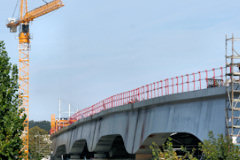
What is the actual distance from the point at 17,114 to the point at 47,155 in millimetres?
126754

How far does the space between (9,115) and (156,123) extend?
14080mm

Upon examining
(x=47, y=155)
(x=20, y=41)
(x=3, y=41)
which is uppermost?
(x=20, y=41)

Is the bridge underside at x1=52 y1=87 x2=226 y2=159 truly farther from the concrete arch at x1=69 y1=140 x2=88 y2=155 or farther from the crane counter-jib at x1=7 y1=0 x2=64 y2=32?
the crane counter-jib at x1=7 y1=0 x2=64 y2=32

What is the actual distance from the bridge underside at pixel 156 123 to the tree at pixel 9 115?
12.8 metres

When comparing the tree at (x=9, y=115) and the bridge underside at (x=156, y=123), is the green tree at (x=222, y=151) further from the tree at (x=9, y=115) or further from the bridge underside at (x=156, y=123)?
the tree at (x=9, y=115)

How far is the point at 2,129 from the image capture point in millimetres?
36438

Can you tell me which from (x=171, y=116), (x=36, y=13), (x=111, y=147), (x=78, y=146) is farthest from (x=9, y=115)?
(x=36, y=13)

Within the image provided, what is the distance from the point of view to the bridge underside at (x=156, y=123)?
3747cm

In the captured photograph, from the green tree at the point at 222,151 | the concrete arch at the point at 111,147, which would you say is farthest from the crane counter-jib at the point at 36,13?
the green tree at the point at 222,151

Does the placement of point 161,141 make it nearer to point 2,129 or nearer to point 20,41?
point 2,129

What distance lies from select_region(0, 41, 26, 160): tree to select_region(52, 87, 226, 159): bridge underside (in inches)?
506

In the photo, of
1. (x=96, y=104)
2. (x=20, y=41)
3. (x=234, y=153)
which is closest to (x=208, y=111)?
(x=234, y=153)

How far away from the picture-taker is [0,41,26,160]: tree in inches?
1417

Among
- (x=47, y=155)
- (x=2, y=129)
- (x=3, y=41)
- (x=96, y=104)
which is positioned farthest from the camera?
(x=47, y=155)
